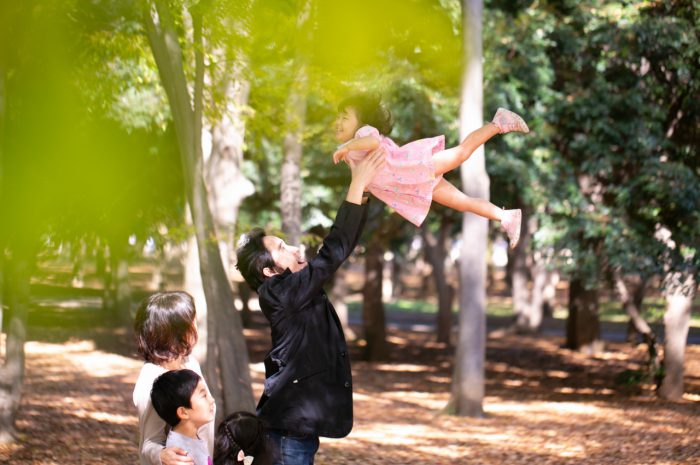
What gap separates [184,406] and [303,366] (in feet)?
1.49

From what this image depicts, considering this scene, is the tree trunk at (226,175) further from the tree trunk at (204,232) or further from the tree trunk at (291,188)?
the tree trunk at (204,232)

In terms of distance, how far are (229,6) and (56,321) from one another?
66.1 feet

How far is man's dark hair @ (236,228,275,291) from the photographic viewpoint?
3408mm

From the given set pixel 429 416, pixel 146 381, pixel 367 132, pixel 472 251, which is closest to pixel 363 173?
pixel 367 132

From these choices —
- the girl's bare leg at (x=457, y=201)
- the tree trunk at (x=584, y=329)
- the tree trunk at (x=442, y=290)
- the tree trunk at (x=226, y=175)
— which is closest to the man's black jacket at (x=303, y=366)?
the girl's bare leg at (x=457, y=201)

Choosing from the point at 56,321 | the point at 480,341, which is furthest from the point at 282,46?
the point at 56,321

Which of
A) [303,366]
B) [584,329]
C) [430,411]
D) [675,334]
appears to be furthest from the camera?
[584,329]

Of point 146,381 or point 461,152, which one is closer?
point 146,381

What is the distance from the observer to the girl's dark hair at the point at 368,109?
3617 millimetres

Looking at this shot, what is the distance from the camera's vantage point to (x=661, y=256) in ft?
47.5

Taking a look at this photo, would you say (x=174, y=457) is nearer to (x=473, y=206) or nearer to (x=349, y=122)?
(x=349, y=122)

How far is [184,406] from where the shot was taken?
315 centimetres

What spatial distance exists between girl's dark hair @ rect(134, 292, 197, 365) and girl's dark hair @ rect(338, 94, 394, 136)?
0.97m

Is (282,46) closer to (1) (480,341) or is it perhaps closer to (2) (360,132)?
(1) (480,341)
